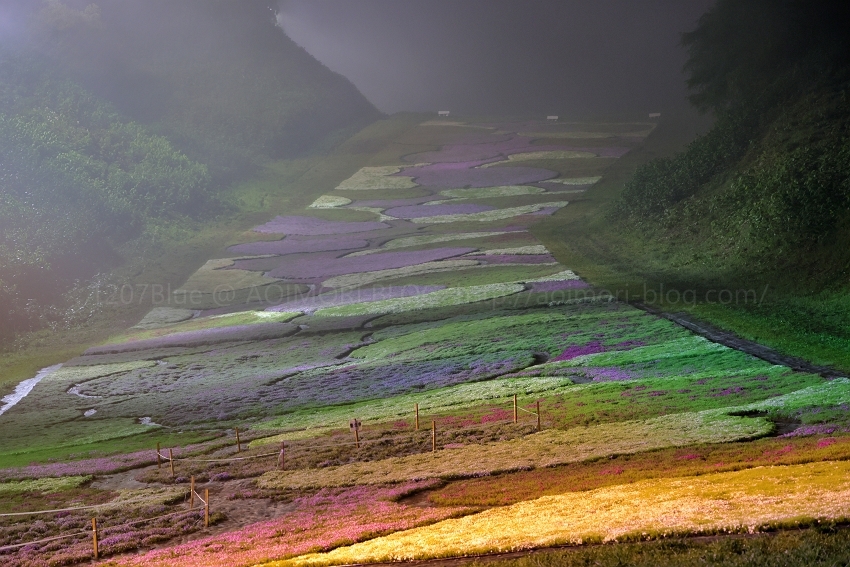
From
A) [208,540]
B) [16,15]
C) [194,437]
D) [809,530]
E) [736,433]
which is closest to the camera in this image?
[809,530]

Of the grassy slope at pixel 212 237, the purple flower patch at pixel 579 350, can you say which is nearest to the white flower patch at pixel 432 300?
the purple flower patch at pixel 579 350

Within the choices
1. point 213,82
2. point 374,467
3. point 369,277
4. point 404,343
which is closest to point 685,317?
point 404,343

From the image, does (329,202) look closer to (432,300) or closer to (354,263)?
(354,263)

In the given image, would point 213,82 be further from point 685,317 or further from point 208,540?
point 208,540

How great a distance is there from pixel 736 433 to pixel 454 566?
1580 centimetres

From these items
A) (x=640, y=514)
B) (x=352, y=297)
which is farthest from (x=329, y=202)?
(x=640, y=514)

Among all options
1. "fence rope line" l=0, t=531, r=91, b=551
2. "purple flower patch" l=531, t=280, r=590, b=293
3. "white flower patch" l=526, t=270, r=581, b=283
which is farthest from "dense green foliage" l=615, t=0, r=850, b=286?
"fence rope line" l=0, t=531, r=91, b=551

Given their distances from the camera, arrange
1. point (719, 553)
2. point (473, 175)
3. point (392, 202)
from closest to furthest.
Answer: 1. point (719, 553)
2. point (392, 202)
3. point (473, 175)

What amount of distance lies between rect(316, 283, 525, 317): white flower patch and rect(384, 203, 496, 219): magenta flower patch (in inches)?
1226

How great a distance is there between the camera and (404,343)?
59.4 meters

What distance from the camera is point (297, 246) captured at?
9444 centimetres

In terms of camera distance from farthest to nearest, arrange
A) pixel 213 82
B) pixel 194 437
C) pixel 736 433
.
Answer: pixel 213 82 → pixel 194 437 → pixel 736 433

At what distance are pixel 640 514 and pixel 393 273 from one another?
59.4 meters

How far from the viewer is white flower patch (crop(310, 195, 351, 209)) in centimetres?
11031
